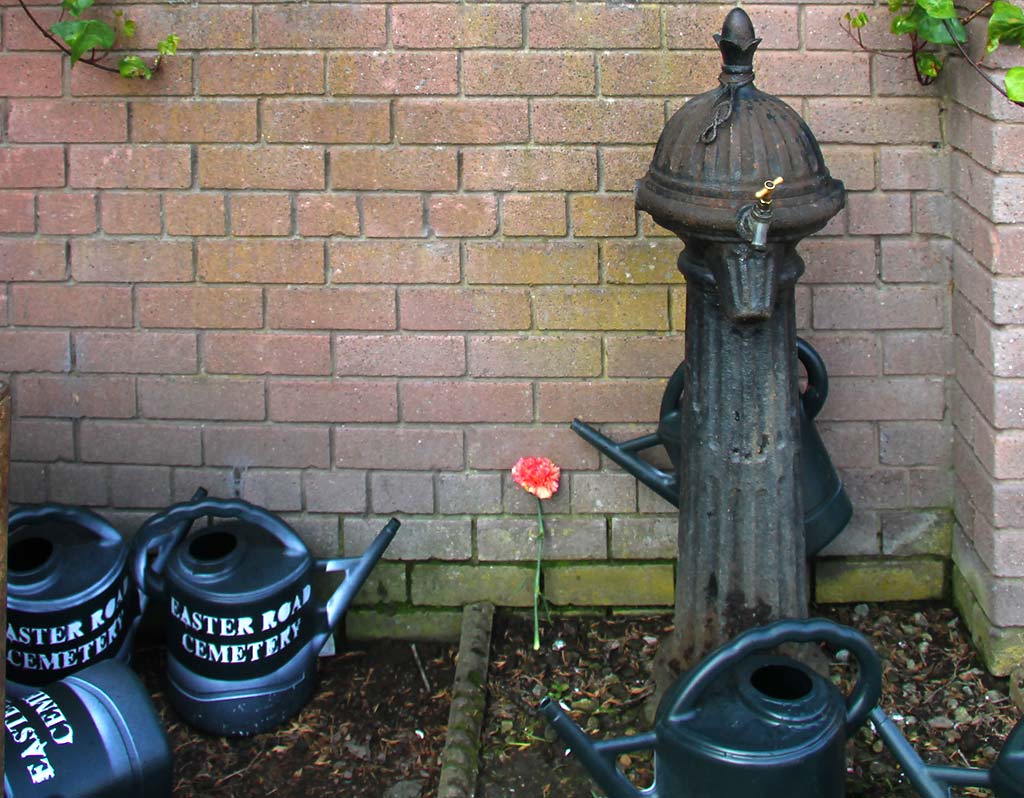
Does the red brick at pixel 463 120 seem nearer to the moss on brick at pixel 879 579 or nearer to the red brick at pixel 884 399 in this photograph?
the red brick at pixel 884 399

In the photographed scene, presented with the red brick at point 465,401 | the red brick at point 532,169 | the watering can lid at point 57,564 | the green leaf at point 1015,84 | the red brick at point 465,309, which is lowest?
the watering can lid at point 57,564

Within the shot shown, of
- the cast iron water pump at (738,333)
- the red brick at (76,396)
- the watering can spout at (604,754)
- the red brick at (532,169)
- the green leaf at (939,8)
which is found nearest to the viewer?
the watering can spout at (604,754)

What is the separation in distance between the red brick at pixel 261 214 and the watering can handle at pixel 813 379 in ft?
4.71

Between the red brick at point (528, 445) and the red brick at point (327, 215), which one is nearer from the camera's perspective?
the red brick at point (327, 215)

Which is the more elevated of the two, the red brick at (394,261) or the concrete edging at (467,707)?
the red brick at (394,261)

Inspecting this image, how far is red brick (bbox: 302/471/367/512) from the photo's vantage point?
404cm

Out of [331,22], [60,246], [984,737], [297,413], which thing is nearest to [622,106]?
[331,22]

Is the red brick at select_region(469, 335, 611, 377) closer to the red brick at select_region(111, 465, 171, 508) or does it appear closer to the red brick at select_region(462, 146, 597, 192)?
the red brick at select_region(462, 146, 597, 192)

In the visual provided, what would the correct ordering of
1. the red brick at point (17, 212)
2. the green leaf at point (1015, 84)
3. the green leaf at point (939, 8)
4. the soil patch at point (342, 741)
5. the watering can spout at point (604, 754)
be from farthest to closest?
1. the red brick at point (17, 212)
2. the soil patch at point (342, 741)
3. the green leaf at point (939, 8)
4. the green leaf at point (1015, 84)
5. the watering can spout at point (604, 754)

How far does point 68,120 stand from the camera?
3.84m

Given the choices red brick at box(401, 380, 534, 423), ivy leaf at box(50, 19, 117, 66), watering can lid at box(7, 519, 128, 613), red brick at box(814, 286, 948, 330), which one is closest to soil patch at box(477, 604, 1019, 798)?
red brick at box(401, 380, 534, 423)

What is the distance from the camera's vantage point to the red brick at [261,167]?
151 inches

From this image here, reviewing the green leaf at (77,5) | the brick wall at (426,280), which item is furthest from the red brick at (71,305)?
the green leaf at (77,5)

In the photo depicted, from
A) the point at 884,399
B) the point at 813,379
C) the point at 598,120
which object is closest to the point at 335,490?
the point at 598,120
